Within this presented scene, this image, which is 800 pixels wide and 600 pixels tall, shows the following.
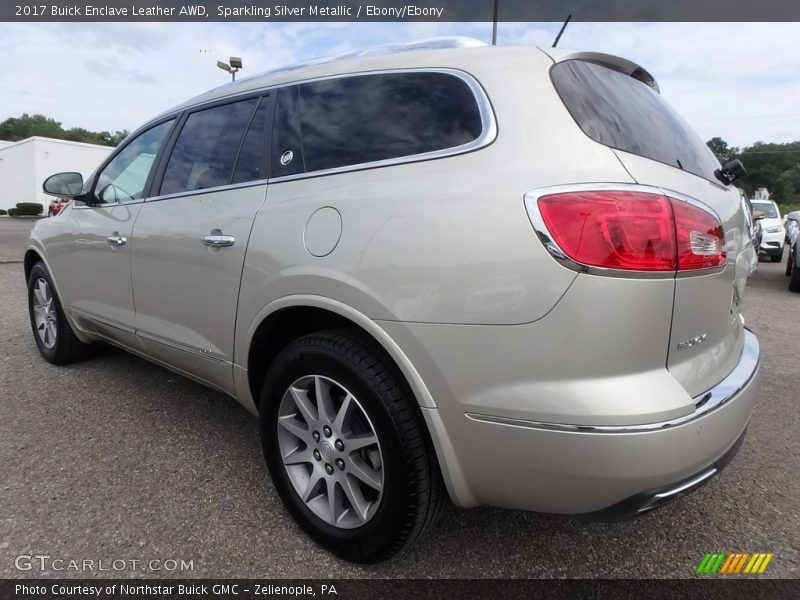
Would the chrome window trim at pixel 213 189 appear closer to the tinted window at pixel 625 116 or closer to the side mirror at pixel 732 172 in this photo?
the tinted window at pixel 625 116

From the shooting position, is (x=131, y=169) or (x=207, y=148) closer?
(x=207, y=148)

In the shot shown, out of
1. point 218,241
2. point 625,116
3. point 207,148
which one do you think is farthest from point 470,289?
point 207,148

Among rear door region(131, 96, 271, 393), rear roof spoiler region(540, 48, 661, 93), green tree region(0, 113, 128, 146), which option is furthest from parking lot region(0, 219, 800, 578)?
green tree region(0, 113, 128, 146)

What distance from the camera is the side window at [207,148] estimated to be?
245 cm

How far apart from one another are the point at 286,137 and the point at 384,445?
4.29 ft

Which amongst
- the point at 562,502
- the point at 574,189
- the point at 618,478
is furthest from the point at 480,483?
the point at 574,189

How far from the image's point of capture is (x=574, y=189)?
1.43m

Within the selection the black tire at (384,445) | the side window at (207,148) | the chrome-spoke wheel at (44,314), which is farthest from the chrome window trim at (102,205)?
the black tire at (384,445)

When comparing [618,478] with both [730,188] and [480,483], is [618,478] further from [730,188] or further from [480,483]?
[730,188]

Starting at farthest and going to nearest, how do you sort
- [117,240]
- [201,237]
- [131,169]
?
[131,169], [117,240], [201,237]

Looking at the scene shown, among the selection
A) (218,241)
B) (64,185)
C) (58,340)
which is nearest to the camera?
(218,241)

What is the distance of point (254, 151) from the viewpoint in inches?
91.3

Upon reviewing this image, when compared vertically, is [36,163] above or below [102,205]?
above

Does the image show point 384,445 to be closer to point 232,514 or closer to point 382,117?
point 232,514
